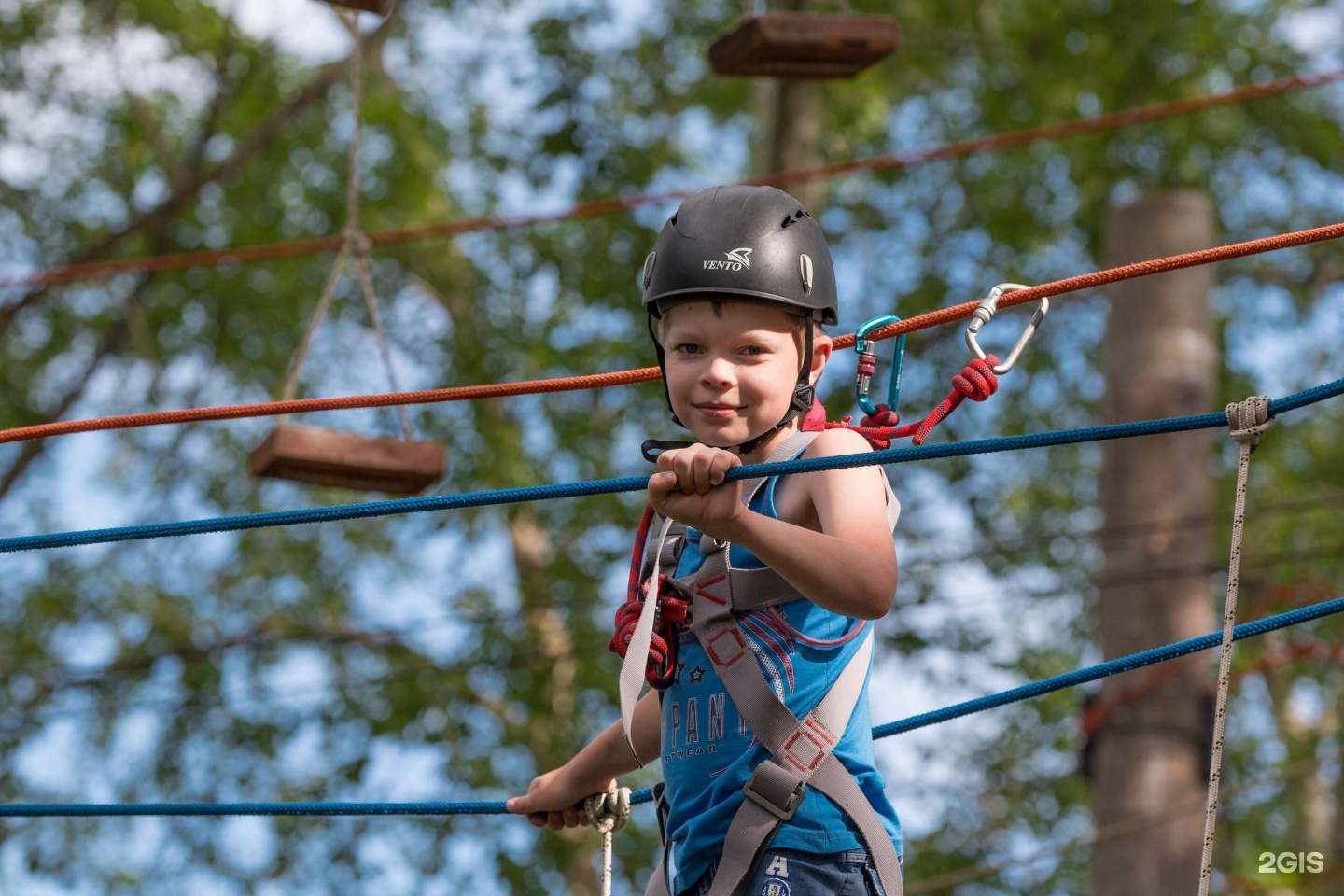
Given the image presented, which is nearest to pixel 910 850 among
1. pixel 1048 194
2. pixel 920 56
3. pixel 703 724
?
pixel 1048 194

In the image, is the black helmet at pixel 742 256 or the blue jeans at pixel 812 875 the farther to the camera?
the black helmet at pixel 742 256

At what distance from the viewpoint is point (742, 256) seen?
256 centimetres

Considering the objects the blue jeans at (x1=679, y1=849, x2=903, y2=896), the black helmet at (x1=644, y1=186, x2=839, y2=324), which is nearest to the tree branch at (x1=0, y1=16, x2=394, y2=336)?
the black helmet at (x1=644, y1=186, x2=839, y2=324)

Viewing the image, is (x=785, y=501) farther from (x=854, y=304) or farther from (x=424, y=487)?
(x=854, y=304)

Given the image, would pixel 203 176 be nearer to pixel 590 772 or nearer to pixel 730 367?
pixel 590 772

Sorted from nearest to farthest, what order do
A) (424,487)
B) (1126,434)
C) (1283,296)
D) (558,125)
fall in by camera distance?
(1126,434)
(424,487)
(558,125)
(1283,296)

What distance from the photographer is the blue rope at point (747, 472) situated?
7.88 ft

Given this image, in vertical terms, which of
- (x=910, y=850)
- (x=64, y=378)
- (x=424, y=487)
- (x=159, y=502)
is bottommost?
(x=910, y=850)

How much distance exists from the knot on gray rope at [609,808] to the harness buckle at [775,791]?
58 cm

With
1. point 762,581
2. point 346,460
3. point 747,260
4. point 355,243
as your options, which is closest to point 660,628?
point 762,581

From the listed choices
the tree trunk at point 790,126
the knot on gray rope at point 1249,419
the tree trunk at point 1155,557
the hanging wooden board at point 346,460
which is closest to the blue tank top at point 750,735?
the knot on gray rope at point 1249,419

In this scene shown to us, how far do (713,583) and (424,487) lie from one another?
3.26 meters

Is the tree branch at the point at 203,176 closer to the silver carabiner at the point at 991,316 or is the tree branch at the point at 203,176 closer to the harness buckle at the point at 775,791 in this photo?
the silver carabiner at the point at 991,316

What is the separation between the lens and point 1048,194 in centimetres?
1089
